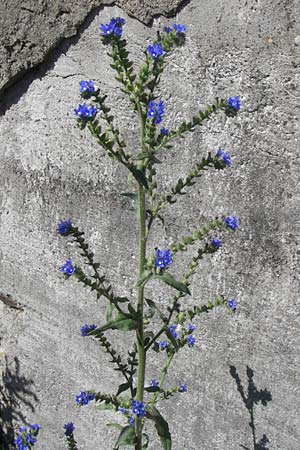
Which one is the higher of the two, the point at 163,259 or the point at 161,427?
the point at 163,259

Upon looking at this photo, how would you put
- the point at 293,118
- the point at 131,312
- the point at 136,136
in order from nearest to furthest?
the point at 131,312
the point at 293,118
the point at 136,136

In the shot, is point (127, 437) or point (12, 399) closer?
point (127, 437)

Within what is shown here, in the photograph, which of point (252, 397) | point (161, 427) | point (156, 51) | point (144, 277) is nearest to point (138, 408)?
point (161, 427)

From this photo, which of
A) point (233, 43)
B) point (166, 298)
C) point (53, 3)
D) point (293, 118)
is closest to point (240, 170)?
point (293, 118)

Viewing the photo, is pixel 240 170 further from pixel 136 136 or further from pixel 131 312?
pixel 131 312

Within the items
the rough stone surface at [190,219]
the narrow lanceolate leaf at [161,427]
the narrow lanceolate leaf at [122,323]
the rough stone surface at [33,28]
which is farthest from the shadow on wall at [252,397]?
the rough stone surface at [33,28]

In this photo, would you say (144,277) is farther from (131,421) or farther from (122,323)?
(131,421)

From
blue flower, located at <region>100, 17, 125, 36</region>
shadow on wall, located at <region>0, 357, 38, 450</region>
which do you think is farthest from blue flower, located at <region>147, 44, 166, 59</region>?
shadow on wall, located at <region>0, 357, 38, 450</region>
